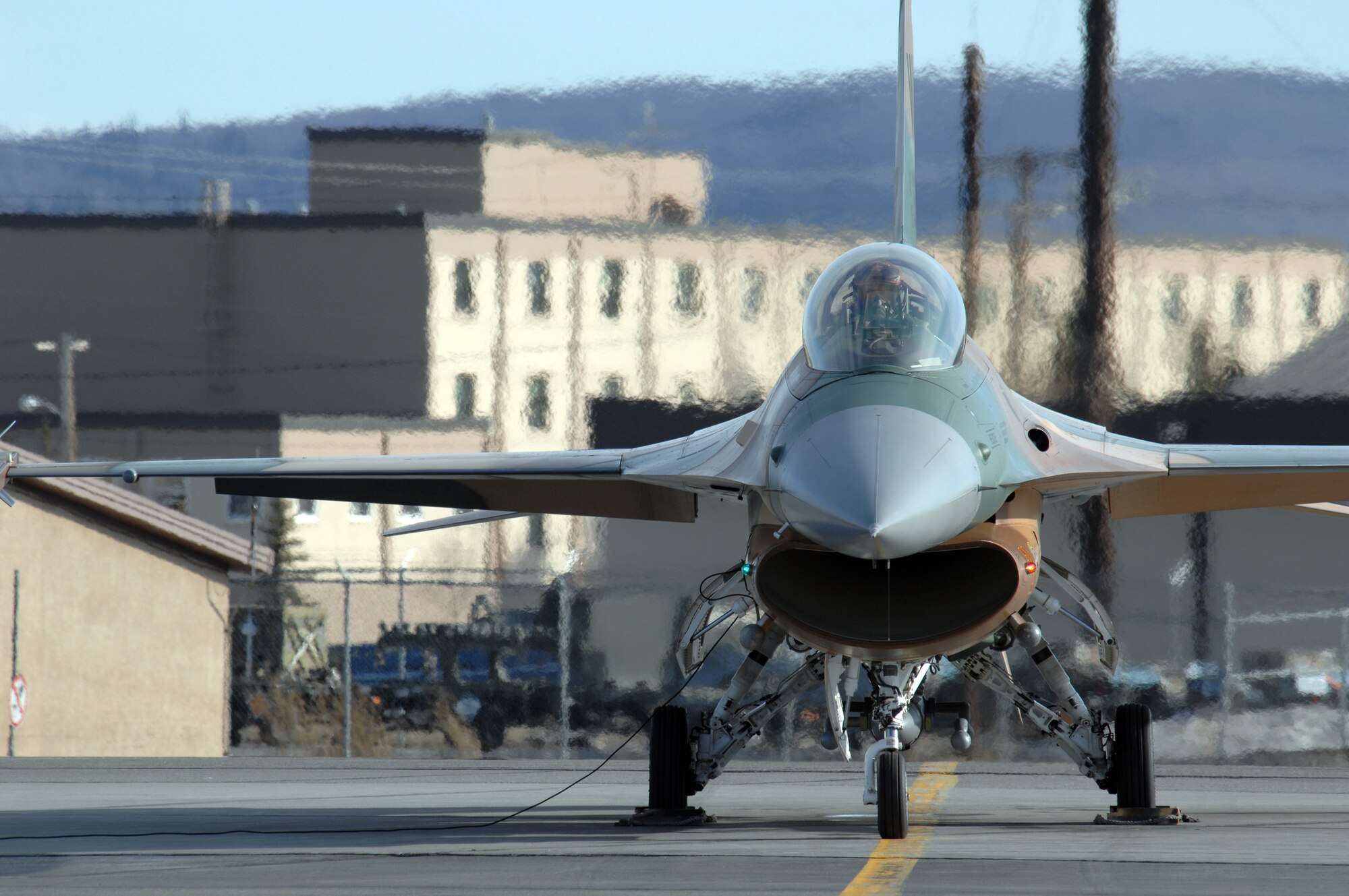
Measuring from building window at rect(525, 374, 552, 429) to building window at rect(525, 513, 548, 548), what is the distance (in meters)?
1.58

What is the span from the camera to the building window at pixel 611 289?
19984mm

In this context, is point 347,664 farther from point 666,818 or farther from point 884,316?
point 884,316

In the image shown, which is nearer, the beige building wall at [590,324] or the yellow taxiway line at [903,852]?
the yellow taxiway line at [903,852]

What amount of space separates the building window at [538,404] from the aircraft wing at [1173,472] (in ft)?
36.5

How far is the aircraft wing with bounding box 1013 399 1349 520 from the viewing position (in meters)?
7.75

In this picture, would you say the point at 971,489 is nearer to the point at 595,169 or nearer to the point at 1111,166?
the point at 1111,166

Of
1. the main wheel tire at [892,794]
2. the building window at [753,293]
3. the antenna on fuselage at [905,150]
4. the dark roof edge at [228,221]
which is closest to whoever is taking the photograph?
the main wheel tire at [892,794]

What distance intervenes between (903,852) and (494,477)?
3096mm

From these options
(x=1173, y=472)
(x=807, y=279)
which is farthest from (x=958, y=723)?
(x=807, y=279)

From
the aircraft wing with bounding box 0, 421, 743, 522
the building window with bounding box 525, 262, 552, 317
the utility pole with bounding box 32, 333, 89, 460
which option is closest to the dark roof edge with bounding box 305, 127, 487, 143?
the building window with bounding box 525, 262, 552, 317

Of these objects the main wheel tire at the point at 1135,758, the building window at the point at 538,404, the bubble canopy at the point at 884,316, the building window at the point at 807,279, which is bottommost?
the main wheel tire at the point at 1135,758

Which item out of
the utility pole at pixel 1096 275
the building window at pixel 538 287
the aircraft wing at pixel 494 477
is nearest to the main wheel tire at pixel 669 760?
the aircraft wing at pixel 494 477

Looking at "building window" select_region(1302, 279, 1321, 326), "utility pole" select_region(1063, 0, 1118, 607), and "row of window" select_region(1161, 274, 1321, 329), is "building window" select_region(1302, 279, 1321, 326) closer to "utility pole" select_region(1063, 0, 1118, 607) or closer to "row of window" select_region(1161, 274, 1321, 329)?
"row of window" select_region(1161, 274, 1321, 329)

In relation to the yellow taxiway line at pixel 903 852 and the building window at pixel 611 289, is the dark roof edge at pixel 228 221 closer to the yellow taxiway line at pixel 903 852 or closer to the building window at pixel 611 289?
the building window at pixel 611 289
